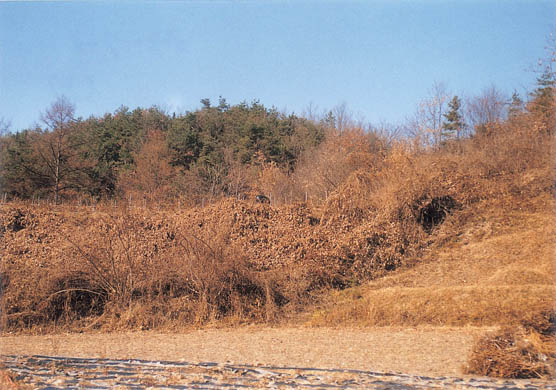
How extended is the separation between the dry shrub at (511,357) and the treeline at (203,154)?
19.8 meters

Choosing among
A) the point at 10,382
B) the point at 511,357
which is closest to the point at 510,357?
the point at 511,357

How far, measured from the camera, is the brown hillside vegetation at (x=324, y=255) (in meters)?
14.1

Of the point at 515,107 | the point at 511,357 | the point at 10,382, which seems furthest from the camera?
the point at 515,107

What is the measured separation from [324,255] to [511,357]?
1030cm

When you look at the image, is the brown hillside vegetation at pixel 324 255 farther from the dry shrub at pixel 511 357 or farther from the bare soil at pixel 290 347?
the dry shrub at pixel 511 357

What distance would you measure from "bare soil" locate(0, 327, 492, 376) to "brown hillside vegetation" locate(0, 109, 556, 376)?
1.11m

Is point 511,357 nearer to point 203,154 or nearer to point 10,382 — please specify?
point 10,382

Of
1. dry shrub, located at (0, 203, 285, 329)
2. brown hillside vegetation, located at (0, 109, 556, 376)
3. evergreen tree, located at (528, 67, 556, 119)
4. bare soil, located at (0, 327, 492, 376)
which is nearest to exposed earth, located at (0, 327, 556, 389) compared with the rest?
bare soil, located at (0, 327, 492, 376)

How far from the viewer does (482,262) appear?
55.8 feet

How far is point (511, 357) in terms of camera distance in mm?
7297

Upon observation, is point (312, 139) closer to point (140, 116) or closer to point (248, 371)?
point (140, 116)

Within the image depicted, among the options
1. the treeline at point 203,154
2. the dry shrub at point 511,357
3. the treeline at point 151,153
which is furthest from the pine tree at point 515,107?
the dry shrub at point 511,357

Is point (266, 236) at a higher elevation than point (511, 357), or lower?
higher

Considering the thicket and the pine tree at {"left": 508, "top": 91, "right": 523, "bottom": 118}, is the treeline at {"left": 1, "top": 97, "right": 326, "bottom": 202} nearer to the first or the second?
the thicket
